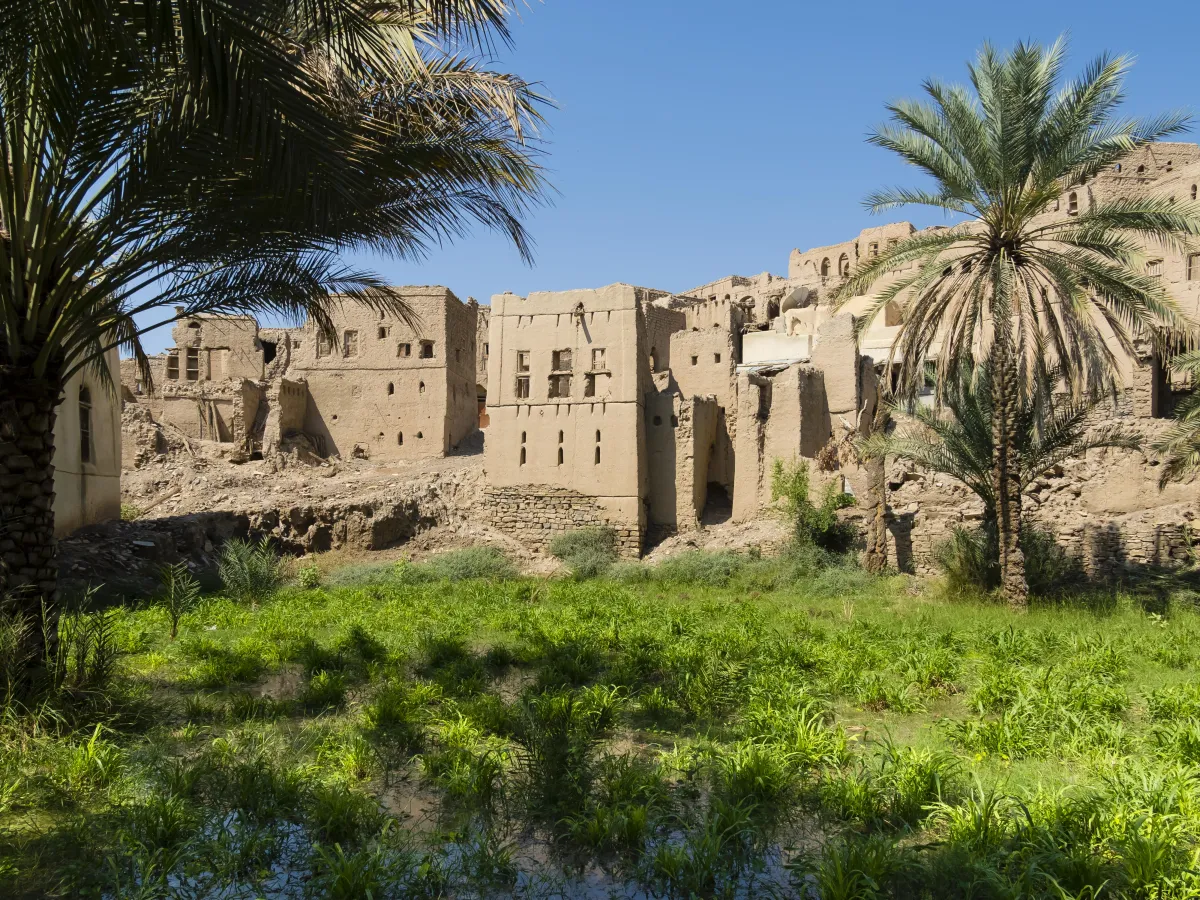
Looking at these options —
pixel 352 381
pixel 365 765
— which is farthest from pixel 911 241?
pixel 352 381

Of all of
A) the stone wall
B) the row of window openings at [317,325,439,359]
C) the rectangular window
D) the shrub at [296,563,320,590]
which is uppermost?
the row of window openings at [317,325,439,359]

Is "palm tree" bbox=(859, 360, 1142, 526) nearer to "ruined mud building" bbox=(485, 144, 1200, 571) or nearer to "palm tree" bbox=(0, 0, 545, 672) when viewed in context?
"ruined mud building" bbox=(485, 144, 1200, 571)

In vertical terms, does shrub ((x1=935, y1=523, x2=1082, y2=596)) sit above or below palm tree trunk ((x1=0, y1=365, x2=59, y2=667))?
below

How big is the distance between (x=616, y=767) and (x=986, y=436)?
1129 centimetres

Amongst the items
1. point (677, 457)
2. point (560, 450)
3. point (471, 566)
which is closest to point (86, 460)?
point (471, 566)

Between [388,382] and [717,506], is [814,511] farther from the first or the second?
[388,382]

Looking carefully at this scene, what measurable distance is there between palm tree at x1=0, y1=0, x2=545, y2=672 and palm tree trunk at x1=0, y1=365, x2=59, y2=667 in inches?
0.6

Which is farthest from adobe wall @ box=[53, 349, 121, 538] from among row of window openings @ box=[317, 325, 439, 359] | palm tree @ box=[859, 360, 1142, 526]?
palm tree @ box=[859, 360, 1142, 526]

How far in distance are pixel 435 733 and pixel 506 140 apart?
5170mm

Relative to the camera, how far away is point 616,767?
6547 mm

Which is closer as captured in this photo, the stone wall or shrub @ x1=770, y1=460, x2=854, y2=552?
shrub @ x1=770, y1=460, x2=854, y2=552

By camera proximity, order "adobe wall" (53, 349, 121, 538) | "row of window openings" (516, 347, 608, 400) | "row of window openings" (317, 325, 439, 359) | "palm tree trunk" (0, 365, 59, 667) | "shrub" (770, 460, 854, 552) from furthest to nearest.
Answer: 1. "row of window openings" (317, 325, 439, 359)
2. "row of window openings" (516, 347, 608, 400)
3. "shrub" (770, 460, 854, 552)
4. "adobe wall" (53, 349, 121, 538)
5. "palm tree trunk" (0, 365, 59, 667)

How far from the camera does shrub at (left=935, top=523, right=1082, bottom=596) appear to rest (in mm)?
15453

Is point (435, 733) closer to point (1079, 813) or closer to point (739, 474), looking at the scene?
point (1079, 813)
